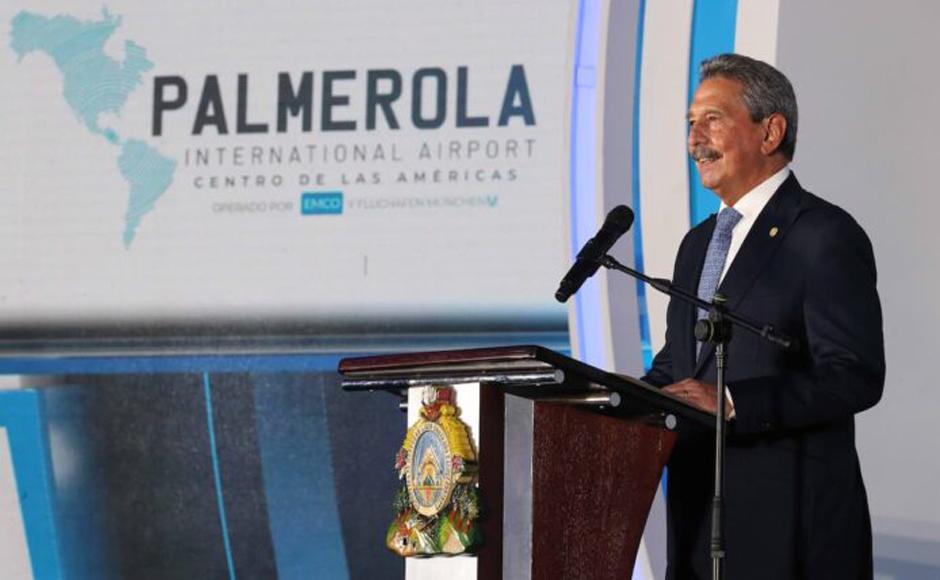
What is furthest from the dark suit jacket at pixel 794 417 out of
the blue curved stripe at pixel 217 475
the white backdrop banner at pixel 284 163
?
the blue curved stripe at pixel 217 475

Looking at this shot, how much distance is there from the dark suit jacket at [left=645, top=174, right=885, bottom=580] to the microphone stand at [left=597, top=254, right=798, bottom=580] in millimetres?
106

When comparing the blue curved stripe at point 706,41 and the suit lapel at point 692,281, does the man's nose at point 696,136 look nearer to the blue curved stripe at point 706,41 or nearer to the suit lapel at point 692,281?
the suit lapel at point 692,281

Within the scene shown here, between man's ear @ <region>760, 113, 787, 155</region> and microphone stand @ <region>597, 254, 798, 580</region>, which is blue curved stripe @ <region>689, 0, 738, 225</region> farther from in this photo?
microphone stand @ <region>597, 254, 798, 580</region>

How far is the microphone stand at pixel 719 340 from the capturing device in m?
2.19

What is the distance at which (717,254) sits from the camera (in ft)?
8.48

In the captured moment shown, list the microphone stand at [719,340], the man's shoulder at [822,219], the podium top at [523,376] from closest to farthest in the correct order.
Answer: the podium top at [523,376] < the microphone stand at [719,340] < the man's shoulder at [822,219]

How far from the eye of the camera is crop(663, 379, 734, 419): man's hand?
88.6 inches

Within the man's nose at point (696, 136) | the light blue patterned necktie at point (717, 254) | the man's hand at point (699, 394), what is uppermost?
the man's nose at point (696, 136)

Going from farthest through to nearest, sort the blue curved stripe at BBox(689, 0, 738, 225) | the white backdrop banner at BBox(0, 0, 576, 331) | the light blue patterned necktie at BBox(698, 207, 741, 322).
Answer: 1. the white backdrop banner at BBox(0, 0, 576, 331)
2. the blue curved stripe at BBox(689, 0, 738, 225)
3. the light blue patterned necktie at BBox(698, 207, 741, 322)

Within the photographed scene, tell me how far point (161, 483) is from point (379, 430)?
0.64 metres

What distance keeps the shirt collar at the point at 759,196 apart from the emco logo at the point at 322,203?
5.40ft

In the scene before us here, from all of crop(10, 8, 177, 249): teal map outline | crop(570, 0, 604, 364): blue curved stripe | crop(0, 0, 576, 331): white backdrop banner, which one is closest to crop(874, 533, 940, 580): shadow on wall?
crop(570, 0, 604, 364): blue curved stripe

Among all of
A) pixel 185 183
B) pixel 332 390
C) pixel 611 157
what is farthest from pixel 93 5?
pixel 611 157

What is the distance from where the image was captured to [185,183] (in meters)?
4.20
